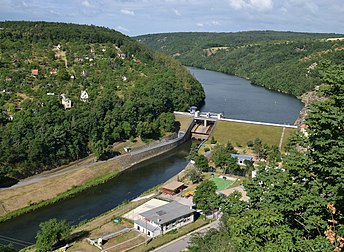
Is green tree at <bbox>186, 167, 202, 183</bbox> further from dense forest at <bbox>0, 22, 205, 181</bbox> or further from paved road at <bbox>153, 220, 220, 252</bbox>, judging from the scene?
dense forest at <bbox>0, 22, 205, 181</bbox>

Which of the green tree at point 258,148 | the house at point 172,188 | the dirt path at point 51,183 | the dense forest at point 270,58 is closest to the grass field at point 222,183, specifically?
the house at point 172,188

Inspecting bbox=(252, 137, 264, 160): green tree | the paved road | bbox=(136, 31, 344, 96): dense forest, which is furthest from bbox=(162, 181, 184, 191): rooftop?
bbox=(136, 31, 344, 96): dense forest

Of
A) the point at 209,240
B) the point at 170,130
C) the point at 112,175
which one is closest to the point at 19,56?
the point at 170,130

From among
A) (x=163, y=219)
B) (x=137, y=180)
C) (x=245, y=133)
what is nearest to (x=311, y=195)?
(x=163, y=219)

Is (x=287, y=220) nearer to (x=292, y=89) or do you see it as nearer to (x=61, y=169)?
(x=61, y=169)

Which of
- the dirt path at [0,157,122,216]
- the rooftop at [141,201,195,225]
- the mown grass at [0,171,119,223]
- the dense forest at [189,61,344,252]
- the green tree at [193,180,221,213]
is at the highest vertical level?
the dense forest at [189,61,344,252]
